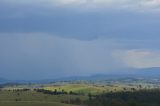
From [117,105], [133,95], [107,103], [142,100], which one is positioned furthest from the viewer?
[133,95]

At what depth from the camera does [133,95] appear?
197 m

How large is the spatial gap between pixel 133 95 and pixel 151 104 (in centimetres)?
3129

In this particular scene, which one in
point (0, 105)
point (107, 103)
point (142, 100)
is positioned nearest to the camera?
point (0, 105)

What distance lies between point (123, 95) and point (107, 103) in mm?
40143

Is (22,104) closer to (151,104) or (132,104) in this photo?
(132,104)

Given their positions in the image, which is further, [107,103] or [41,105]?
[107,103]

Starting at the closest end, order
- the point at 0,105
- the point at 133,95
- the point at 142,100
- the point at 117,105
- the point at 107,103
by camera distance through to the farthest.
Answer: the point at 0,105
the point at 117,105
the point at 107,103
the point at 142,100
the point at 133,95

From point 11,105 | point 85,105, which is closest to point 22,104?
point 11,105

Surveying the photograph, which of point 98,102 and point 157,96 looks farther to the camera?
point 157,96

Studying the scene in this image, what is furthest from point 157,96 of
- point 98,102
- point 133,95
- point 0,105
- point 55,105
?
point 0,105

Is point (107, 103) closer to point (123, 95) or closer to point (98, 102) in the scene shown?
point (98, 102)

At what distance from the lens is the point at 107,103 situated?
161125 mm

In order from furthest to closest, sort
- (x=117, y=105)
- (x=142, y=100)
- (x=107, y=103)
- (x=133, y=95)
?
(x=133, y=95)
(x=142, y=100)
(x=107, y=103)
(x=117, y=105)

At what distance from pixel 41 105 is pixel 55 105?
16.6ft
